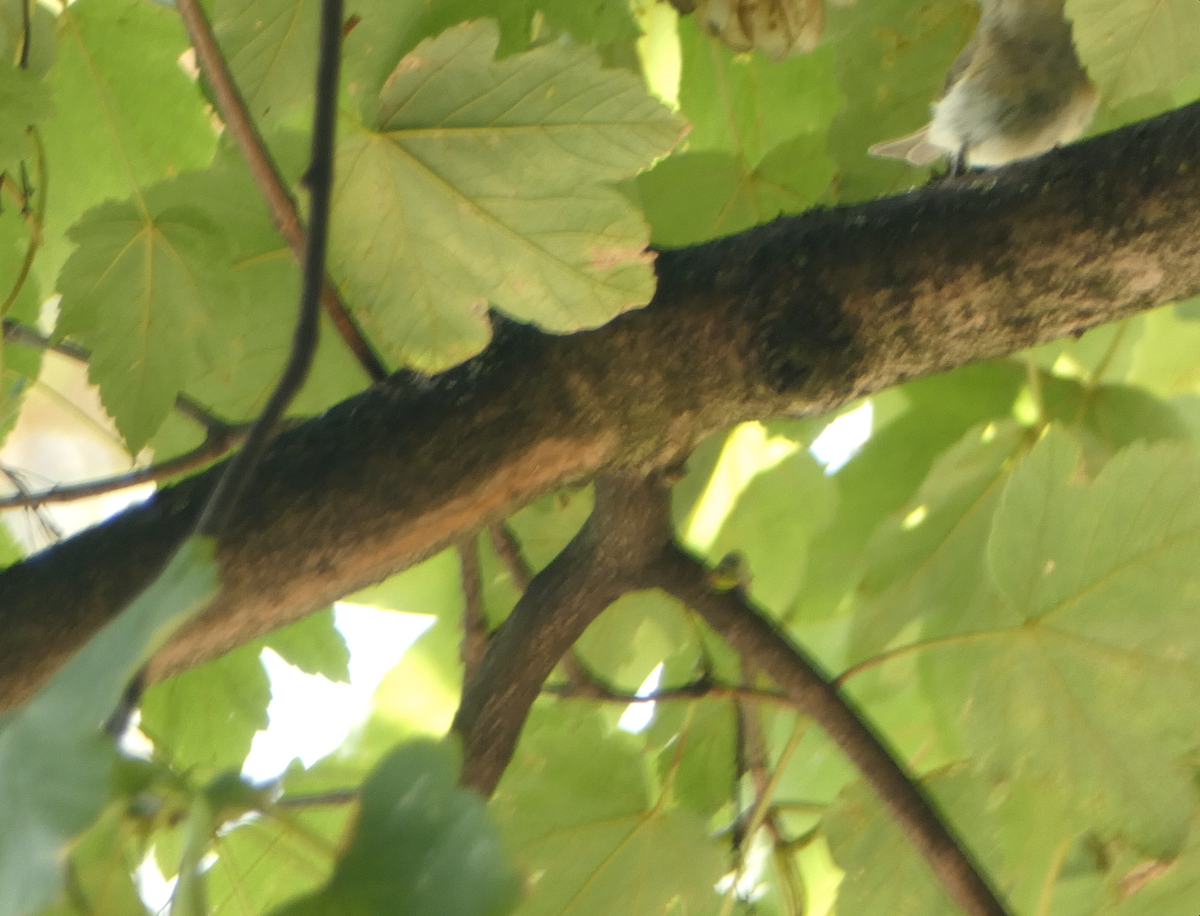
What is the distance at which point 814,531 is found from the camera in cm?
76

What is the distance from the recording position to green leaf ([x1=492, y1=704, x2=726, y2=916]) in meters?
0.57

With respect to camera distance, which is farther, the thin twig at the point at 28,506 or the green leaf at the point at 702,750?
the green leaf at the point at 702,750

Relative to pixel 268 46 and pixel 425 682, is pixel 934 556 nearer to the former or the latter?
pixel 425 682

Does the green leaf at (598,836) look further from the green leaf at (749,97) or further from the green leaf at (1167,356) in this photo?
the green leaf at (1167,356)

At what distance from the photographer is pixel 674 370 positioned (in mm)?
471

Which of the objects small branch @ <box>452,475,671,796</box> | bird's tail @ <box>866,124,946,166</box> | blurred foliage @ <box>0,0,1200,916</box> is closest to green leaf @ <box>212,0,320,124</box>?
blurred foliage @ <box>0,0,1200,916</box>

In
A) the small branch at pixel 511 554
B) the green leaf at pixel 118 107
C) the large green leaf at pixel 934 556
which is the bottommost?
the large green leaf at pixel 934 556

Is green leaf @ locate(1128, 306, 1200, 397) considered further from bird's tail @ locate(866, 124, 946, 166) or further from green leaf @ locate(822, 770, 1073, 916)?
green leaf @ locate(822, 770, 1073, 916)

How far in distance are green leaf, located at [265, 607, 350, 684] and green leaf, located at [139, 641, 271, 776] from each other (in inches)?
0.8

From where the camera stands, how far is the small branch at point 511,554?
64cm

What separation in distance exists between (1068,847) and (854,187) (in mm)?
400

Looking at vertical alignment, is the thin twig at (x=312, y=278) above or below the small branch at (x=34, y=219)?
below

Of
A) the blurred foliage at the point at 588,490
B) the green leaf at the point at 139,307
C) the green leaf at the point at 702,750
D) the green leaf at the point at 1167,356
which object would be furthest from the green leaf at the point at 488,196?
the green leaf at the point at 1167,356

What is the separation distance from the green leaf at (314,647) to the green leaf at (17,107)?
31 cm
